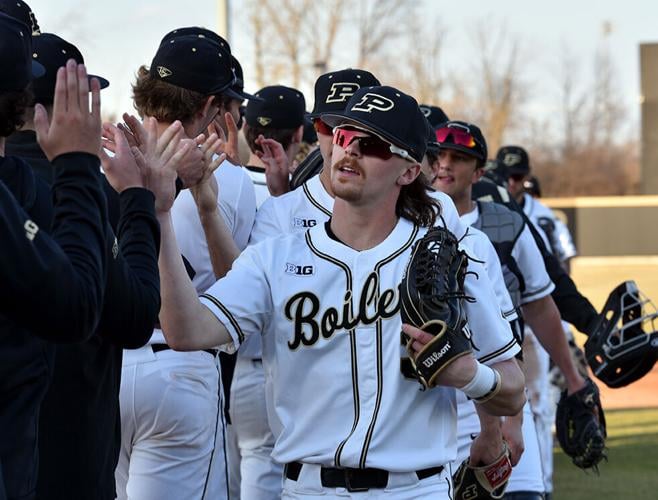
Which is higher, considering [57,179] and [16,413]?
[57,179]

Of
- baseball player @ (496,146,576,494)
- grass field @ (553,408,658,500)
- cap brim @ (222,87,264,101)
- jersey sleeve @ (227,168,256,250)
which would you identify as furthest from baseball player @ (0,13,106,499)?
grass field @ (553,408,658,500)

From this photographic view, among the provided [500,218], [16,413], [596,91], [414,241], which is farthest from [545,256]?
[596,91]

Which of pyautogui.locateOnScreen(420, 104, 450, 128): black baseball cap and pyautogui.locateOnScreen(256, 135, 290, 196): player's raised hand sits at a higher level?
pyautogui.locateOnScreen(420, 104, 450, 128): black baseball cap

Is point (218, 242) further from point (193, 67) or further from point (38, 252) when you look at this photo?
point (38, 252)

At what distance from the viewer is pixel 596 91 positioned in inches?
2507

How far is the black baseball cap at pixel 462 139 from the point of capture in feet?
21.2

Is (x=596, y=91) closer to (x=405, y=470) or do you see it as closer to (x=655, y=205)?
(x=655, y=205)

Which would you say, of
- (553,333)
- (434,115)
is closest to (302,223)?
(553,333)

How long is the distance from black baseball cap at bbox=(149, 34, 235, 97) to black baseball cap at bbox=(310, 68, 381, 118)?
17.5 inches

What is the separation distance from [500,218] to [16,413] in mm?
3707

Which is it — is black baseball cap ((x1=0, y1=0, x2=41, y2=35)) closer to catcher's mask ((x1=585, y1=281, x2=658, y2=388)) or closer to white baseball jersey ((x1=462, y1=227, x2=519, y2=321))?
white baseball jersey ((x1=462, y1=227, x2=519, y2=321))

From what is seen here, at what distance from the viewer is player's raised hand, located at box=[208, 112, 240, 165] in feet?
17.0

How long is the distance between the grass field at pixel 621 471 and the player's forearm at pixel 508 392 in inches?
211

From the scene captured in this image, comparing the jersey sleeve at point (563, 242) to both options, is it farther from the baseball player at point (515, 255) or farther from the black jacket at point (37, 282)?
the black jacket at point (37, 282)
